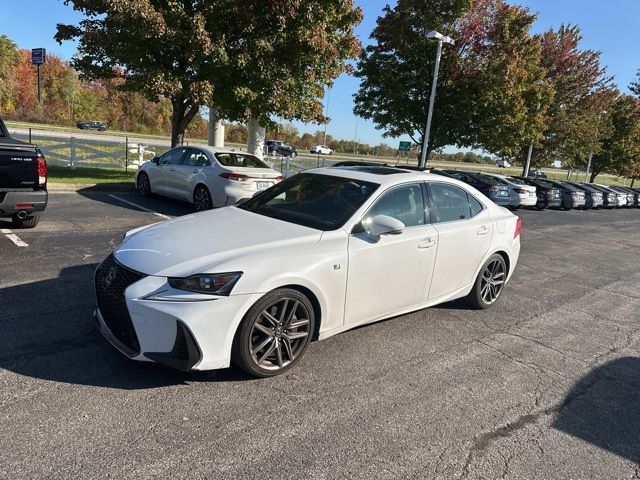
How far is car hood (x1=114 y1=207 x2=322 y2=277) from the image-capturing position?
11.1 ft

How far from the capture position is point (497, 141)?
20609 mm

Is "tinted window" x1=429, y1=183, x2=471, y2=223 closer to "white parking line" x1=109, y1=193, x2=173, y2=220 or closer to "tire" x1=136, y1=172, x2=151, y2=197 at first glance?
"white parking line" x1=109, y1=193, x2=173, y2=220

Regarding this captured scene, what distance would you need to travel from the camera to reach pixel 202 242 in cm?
366

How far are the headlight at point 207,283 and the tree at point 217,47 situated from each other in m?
9.98

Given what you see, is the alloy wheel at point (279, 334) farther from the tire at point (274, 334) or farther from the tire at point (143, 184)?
the tire at point (143, 184)

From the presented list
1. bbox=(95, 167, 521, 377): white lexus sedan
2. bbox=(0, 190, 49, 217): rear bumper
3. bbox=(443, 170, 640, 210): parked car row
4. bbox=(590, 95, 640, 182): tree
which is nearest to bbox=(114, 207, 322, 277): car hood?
bbox=(95, 167, 521, 377): white lexus sedan

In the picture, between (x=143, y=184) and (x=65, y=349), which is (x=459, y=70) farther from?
(x=65, y=349)

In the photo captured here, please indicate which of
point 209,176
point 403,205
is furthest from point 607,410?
point 209,176

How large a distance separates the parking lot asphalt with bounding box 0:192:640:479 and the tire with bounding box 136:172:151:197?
23.3ft

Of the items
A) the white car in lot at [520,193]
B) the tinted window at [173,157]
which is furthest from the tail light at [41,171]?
the white car in lot at [520,193]

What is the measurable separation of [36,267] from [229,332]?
3728 mm

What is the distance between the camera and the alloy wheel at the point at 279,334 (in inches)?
137

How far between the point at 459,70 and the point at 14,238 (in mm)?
17273

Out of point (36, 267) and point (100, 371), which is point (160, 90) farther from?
point (100, 371)
